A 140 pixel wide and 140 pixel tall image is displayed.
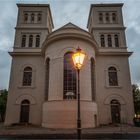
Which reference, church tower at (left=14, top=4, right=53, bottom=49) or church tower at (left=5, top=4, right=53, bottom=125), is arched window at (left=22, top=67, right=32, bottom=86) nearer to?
church tower at (left=5, top=4, right=53, bottom=125)

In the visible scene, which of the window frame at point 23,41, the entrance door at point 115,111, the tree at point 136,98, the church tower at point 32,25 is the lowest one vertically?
the entrance door at point 115,111

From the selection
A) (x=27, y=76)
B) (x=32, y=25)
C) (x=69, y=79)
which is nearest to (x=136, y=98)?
(x=69, y=79)

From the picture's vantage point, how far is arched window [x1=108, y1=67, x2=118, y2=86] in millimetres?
23214

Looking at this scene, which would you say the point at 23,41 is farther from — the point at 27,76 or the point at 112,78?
the point at 112,78

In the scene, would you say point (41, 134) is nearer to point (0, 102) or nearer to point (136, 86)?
point (0, 102)

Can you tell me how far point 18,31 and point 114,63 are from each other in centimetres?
1667

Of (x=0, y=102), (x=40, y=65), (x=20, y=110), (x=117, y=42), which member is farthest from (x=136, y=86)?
(x=0, y=102)

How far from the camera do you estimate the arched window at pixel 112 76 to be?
2321 cm

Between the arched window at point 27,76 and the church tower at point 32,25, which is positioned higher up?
the church tower at point 32,25

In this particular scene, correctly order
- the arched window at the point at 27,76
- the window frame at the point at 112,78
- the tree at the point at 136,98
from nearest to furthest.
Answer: the window frame at the point at 112,78, the arched window at the point at 27,76, the tree at the point at 136,98

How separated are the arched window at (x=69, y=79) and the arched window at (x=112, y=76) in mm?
7147

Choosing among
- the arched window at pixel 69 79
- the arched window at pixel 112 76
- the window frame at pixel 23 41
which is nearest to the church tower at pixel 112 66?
the arched window at pixel 112 76

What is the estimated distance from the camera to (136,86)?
42.8 m

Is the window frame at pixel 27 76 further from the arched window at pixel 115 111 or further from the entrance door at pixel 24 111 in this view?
the arched window at pixel 115 111
